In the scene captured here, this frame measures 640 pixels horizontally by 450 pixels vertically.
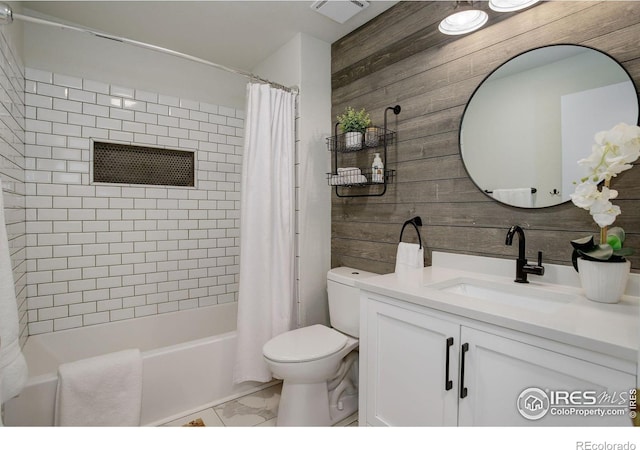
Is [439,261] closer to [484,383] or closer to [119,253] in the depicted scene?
[484,383]

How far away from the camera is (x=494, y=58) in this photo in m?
1.52

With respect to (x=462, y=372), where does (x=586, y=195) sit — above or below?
above

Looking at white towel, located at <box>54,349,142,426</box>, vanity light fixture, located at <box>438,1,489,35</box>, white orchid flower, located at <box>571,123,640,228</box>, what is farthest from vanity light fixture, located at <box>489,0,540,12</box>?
white towel, located at <box>54,349,142,426</box>

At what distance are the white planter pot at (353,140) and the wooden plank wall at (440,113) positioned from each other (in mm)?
186

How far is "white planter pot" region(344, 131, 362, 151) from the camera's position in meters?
1.98

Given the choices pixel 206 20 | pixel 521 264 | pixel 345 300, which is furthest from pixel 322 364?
pixel 206 20

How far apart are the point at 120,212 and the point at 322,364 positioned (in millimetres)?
1807

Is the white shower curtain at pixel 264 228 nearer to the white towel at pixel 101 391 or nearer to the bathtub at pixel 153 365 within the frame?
the bathtub at pixel 153 365

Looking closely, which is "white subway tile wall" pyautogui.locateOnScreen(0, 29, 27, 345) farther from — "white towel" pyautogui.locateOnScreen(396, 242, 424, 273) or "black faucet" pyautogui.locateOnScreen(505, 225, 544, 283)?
"black faucet" pyautogui.locateOnScreen(505, 225, 544, 283)

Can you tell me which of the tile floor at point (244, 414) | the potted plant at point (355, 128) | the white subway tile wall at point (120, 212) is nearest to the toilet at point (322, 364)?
the tile floor at point (244, 414)

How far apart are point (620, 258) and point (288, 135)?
1789 mm

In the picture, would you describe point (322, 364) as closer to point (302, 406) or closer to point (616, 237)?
point (302, 406)

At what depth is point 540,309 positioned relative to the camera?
124 cm

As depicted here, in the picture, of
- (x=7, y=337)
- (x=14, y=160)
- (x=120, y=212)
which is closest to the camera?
(x=7, y=337)
